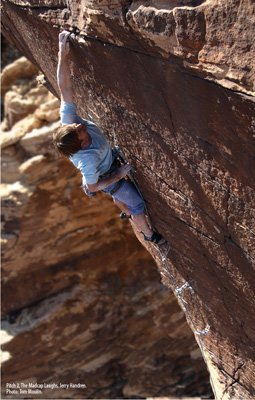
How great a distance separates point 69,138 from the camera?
3.68 metres

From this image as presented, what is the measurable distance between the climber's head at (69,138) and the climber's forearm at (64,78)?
0.36m

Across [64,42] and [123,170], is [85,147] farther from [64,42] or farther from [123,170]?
[64,42]

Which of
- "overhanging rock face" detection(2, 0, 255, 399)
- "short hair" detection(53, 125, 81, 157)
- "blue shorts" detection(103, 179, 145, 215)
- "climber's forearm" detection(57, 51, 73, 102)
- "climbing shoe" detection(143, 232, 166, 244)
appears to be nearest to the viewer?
"overhanging rock face" detection(2, 0, 255, 399)

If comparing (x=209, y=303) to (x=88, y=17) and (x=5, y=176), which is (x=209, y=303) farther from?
(x=5, y=176)

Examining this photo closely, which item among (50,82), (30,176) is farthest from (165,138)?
(30,176)

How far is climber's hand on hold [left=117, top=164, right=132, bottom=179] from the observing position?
4.13 metres

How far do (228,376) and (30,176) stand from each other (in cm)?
421

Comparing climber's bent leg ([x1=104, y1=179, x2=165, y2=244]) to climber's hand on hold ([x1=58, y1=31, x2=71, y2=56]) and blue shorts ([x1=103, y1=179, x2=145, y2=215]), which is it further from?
climber's hand on hold ([x1=58, y1=31, x2=71, y2=56])

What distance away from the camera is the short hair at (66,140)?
12.0 feet

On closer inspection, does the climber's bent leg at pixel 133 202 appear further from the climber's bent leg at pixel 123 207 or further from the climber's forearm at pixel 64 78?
the climber's forearm at pixel 64 78

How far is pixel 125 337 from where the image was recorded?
387 inches

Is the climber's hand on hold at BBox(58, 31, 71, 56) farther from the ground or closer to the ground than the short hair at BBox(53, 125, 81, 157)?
farther from the ground

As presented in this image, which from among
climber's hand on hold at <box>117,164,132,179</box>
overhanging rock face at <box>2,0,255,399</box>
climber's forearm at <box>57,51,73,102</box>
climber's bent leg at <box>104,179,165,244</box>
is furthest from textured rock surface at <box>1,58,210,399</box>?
climber's forearm at <box>57,51,73,102</box>

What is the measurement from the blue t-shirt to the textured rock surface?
4502 mm
